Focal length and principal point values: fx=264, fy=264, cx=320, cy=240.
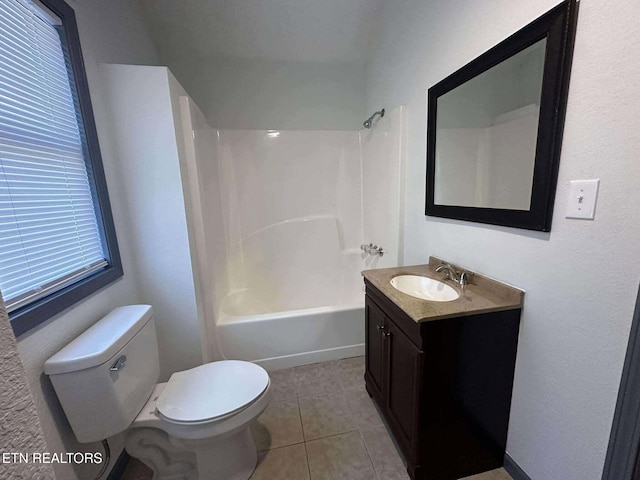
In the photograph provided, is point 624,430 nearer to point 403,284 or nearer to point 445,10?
point 403,284

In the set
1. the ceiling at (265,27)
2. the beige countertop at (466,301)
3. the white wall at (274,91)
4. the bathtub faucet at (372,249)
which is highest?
the ceiling at (265,27)

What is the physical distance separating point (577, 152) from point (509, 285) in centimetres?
55

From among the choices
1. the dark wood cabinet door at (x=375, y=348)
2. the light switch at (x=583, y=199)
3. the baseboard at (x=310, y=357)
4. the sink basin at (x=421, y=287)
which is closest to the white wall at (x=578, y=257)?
the light switch at (x=583, y=199)

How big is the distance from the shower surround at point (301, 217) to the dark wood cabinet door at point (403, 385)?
0.73 m

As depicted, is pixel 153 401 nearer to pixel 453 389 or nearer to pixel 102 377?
pixel 102 377

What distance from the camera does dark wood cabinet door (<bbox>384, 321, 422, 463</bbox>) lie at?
1074 millimetres

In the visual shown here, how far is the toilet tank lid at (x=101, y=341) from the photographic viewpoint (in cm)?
89

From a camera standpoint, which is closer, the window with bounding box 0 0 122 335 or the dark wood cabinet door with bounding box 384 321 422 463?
the window with bounding box 0 0 122 335

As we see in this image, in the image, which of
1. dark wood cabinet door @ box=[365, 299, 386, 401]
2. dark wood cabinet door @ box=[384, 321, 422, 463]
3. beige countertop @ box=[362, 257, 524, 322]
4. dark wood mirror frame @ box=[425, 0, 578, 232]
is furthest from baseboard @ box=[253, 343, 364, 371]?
dark wood mirror frame @ box=[425, 0, 578, 232]

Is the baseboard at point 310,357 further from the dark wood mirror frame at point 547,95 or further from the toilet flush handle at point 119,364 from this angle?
the dark wood mirror frame at point 547,95

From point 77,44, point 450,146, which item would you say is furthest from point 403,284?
point 77,44

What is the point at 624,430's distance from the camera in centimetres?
79

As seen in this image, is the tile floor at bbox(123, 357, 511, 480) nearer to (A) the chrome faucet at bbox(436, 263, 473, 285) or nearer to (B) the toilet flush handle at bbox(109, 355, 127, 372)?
(B) the toilet flush handle at bbox(109, 355, 127, 372)

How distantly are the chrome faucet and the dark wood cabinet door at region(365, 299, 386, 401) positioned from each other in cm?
40
